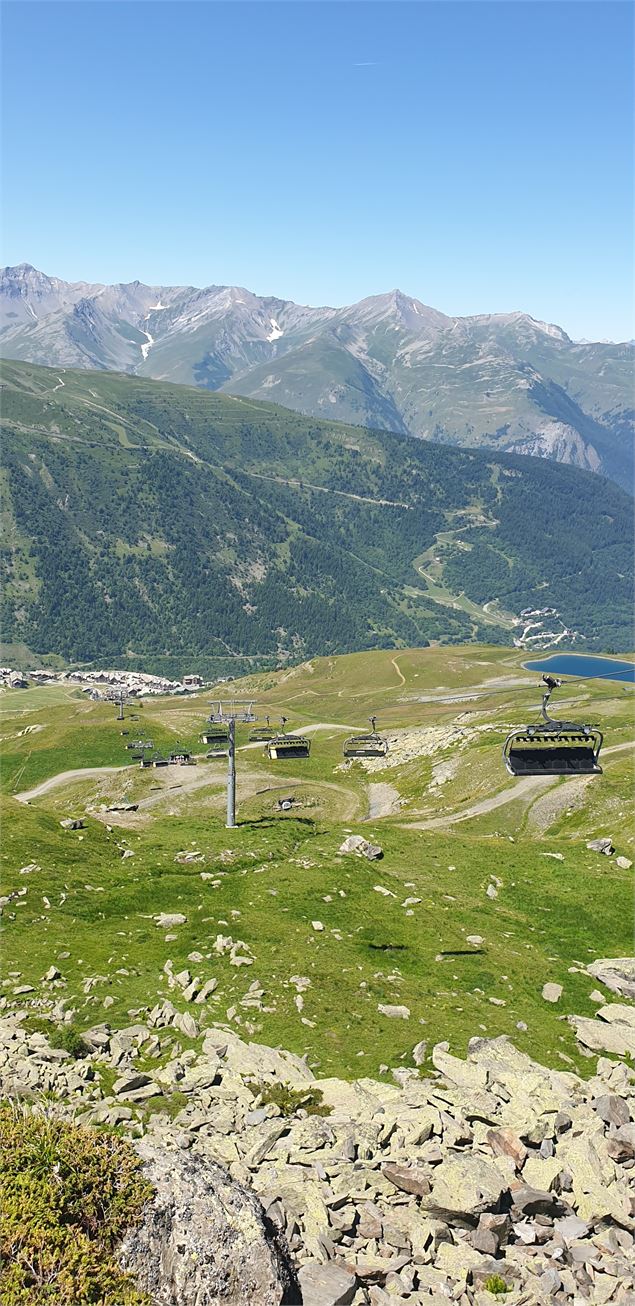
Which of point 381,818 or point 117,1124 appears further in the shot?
point 381,818

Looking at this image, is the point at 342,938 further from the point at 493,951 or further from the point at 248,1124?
the point at 248,1124

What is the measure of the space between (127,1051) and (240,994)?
22.6 ft

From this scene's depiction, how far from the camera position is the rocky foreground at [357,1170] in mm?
19812

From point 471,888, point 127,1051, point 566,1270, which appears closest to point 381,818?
point 471,888

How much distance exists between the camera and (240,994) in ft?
120

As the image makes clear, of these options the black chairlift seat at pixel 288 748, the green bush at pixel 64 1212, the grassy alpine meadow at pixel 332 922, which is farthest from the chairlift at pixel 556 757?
the green bush at pixel 64 1212

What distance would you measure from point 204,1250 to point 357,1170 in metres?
6.02

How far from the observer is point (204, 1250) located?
1941 cm

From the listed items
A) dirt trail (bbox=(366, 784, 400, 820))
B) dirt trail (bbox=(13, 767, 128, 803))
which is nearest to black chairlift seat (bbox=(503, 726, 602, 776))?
dirt trail (bbox=(366, 784, 400, 820))

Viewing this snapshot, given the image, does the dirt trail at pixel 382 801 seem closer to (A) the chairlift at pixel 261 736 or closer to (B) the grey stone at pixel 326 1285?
(A) the chairlift at pixel 261 736

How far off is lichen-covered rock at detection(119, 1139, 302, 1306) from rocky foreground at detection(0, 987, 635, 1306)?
32 millimetres

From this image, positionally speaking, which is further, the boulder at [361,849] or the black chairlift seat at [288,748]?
the black chairlift seat at [288,748]

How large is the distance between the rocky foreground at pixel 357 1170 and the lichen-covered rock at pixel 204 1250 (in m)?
0.03

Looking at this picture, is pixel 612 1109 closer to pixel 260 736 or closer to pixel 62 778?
pixel 62 778
